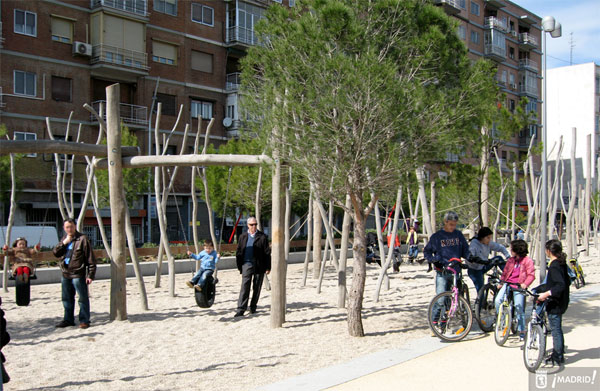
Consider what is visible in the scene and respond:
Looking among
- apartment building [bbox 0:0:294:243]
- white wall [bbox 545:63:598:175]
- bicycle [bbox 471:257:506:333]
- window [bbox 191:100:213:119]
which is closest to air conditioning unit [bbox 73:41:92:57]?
apartment building [bbox 0:0:294:243]

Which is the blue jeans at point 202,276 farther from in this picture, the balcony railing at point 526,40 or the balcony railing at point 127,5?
the balcony railing at point 526,40

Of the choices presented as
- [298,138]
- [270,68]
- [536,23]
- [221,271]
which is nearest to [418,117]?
[298,138]

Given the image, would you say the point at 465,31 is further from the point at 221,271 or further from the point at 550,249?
the point at 550,249

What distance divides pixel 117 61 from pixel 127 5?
3.19m

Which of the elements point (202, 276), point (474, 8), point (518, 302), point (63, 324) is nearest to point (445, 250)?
point (518, 302)

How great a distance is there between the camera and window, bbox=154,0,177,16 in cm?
3503

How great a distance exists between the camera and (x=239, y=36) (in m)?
38.2

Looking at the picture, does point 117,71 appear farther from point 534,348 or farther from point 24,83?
point 534,348

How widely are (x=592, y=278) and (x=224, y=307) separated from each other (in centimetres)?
1112

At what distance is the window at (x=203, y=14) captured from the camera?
121ft

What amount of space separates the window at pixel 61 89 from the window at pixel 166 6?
7044 mm

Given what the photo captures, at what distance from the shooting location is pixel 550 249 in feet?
21.5

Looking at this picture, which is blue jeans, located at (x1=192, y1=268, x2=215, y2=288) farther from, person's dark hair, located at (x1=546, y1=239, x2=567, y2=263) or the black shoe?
person's dark hair, located at (x1=546, y1=239, x2=567, y2=263)

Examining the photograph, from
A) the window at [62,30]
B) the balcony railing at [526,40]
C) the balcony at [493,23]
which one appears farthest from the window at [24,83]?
the balcony railing at [526,40]
